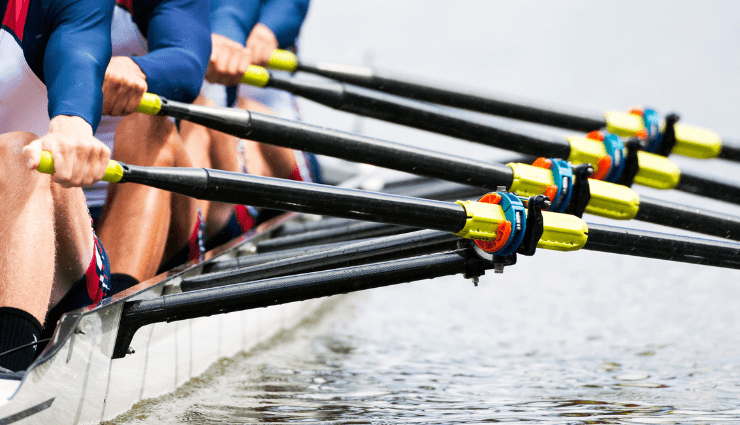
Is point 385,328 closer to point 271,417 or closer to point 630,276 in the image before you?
point 271,417

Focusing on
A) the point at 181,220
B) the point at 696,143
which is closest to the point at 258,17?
the point at 181,220

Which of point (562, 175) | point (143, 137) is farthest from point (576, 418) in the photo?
point (143, 137)

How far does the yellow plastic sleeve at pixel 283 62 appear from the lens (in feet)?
7.50

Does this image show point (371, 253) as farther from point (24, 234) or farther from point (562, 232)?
point (24, 234)

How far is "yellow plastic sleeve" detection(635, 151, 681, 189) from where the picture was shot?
1.85 metres

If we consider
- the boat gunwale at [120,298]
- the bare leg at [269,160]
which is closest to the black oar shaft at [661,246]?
the boat gunwale at [120,298]

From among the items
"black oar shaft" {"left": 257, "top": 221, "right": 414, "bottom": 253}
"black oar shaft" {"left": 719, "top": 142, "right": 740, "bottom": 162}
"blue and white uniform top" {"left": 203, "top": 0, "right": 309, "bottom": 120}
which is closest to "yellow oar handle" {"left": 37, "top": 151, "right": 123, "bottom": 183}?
"black oar shaft" {"left": 257, "top": 221, "right": 414, "bottom": 253}

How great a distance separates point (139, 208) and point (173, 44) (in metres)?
0.37

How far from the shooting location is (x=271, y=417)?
1.20 metres

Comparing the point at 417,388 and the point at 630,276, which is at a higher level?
the point at 630,276

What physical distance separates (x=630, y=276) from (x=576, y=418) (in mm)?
2594

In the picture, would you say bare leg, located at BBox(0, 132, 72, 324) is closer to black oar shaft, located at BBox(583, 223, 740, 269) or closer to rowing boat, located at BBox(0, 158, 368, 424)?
rowing boat, located at BBox(0, 158, 368, 424)

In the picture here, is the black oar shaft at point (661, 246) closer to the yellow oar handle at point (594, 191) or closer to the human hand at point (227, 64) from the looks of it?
the yellow oar handle at point (594, 191)

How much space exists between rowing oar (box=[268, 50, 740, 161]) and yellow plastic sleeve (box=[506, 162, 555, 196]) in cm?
71
